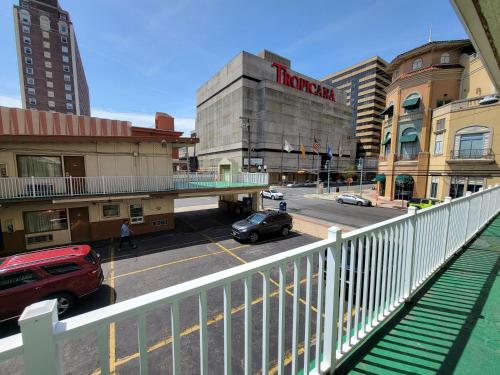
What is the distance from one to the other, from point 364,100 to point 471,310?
91099 mm

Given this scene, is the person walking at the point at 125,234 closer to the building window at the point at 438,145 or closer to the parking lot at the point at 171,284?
the parking lot at the point at 171,284

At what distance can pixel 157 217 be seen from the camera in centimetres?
1598

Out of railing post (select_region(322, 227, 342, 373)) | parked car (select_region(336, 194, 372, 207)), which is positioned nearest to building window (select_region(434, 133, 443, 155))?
parked car (select_region(336, 194, 372, 207))

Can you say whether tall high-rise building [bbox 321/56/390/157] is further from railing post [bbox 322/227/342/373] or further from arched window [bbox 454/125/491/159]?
railing post [bbox 322/227/342/373]

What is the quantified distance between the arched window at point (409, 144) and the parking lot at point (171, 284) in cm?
2244

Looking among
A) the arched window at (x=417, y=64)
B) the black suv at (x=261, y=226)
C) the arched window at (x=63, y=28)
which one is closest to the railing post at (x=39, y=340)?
the black suv at (x=261, y=226)

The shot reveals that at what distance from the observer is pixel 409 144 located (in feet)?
93.7

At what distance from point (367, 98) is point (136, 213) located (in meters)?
86.7

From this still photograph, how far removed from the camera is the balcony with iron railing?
21344mm

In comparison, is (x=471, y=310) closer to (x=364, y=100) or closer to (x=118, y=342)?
(x=118, y=342)

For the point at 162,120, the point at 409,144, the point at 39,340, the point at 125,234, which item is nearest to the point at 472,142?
the point at 409,144

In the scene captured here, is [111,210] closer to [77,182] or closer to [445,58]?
[77,182]

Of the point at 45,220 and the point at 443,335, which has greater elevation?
the point at 443,335

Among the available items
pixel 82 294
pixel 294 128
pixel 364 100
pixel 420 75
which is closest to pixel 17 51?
pixel 294 128
